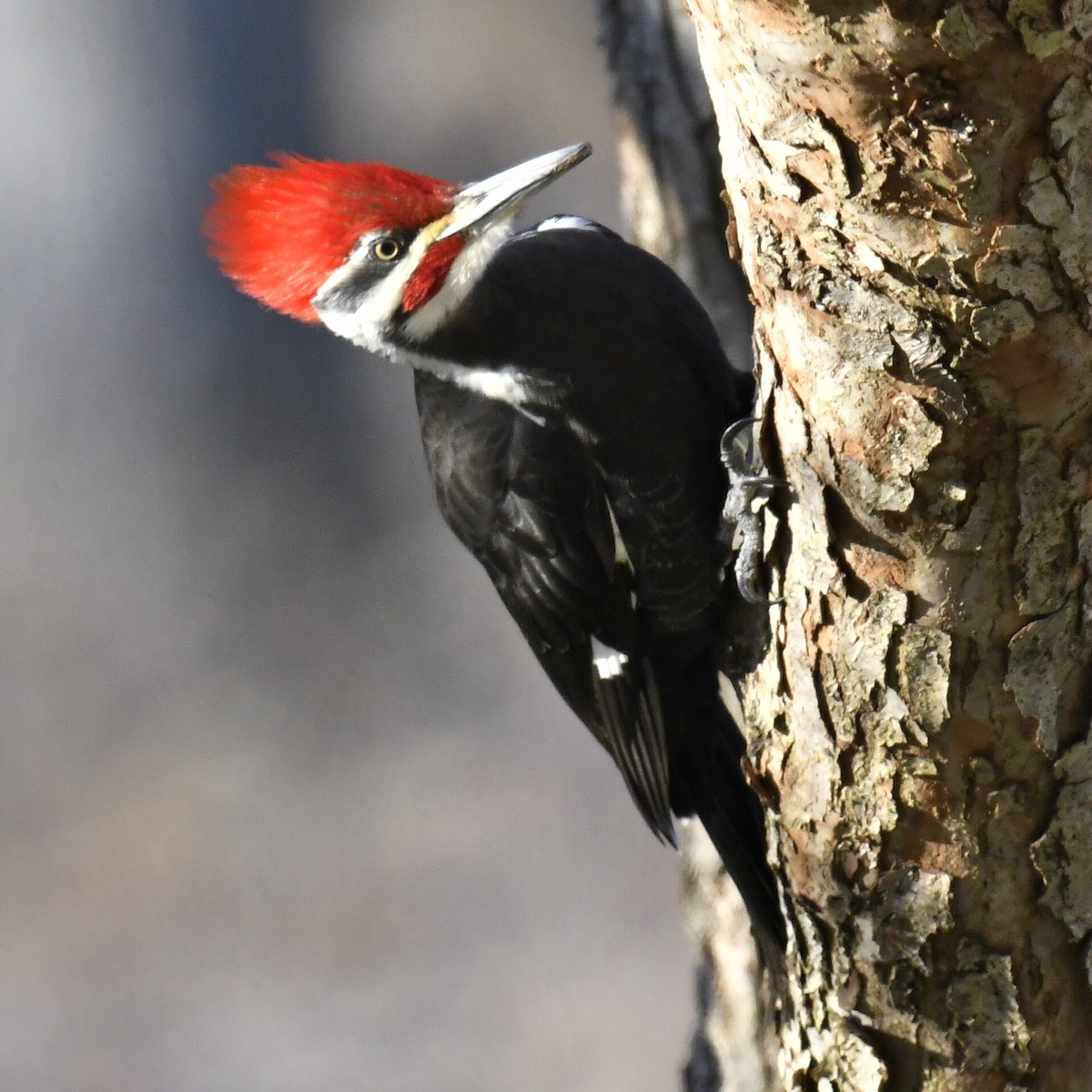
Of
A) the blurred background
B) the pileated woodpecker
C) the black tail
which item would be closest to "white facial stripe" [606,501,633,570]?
the pileated woodpecker

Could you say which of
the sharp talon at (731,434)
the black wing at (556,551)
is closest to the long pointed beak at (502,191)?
the black wing at (556,551)

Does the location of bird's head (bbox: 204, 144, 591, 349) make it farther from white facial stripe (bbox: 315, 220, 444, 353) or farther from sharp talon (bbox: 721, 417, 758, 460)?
sharp talon (bbox: 721, 417, 758, 460)

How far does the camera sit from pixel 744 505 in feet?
6.12

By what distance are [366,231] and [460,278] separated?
0.15m

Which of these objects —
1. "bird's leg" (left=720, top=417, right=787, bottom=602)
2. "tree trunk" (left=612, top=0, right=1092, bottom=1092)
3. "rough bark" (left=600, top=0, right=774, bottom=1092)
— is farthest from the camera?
"rough bark" (left=600, top=0, right=774, bottom=1092)

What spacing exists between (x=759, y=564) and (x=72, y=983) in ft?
11.3

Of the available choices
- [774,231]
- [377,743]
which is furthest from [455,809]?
[774,231]

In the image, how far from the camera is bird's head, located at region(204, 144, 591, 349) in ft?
6.86

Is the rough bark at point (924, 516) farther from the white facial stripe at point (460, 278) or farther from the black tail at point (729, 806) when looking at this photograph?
the white facial stripe at point (460, 278)

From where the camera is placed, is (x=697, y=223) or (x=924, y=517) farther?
(x=697, y=223)

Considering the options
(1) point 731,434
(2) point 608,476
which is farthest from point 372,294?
(1) point 731,434

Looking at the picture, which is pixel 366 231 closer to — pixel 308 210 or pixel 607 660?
pixel 308 210

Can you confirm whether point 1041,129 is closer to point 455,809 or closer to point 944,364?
point 944,364

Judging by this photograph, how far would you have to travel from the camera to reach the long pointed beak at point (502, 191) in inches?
78.2
